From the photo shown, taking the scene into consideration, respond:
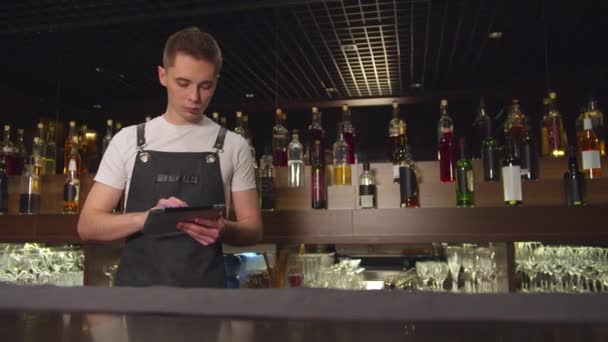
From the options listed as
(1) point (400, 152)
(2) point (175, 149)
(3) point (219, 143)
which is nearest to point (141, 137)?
(2) point (175, 149)

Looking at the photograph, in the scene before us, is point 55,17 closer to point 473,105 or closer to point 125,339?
point 125,339

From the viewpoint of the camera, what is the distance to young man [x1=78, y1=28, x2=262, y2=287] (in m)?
1.26

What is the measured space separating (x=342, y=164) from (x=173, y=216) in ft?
4.57

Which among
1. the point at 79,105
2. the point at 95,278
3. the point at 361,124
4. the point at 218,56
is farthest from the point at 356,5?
the point at 79,105

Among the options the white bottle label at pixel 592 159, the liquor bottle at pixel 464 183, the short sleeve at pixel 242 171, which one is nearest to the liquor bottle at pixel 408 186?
the liquor bottle at pixel 464 183

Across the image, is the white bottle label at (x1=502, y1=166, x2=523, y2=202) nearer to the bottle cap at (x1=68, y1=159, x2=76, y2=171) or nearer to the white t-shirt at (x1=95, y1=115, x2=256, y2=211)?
the white t-shirt at (x1=95, y1=115, x2=256, y2=211)

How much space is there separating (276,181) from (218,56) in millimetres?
1195

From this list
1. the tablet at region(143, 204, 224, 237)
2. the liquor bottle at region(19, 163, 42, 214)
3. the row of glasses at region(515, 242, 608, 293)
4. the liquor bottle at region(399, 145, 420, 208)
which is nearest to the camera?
the tablet at region(143, 204, 224, 237)

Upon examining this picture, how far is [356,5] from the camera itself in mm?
2811

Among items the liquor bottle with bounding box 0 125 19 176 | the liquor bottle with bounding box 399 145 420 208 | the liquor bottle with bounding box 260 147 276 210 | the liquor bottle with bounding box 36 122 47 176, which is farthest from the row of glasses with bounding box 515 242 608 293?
the liquor bottle with bounding box 0 125 19 176

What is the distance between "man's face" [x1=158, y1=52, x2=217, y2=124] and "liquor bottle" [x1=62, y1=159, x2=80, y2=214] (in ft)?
5.07

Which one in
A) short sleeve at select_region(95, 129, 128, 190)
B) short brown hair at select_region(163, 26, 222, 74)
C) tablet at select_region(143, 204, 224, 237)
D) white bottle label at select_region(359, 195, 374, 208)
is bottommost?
tablet at select_region(143, 204, 224, 237)

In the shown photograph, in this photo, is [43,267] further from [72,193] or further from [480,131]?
[480,131]

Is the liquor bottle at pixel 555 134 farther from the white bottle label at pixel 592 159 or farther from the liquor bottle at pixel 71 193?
the liquor bottle at pixel 71 193
